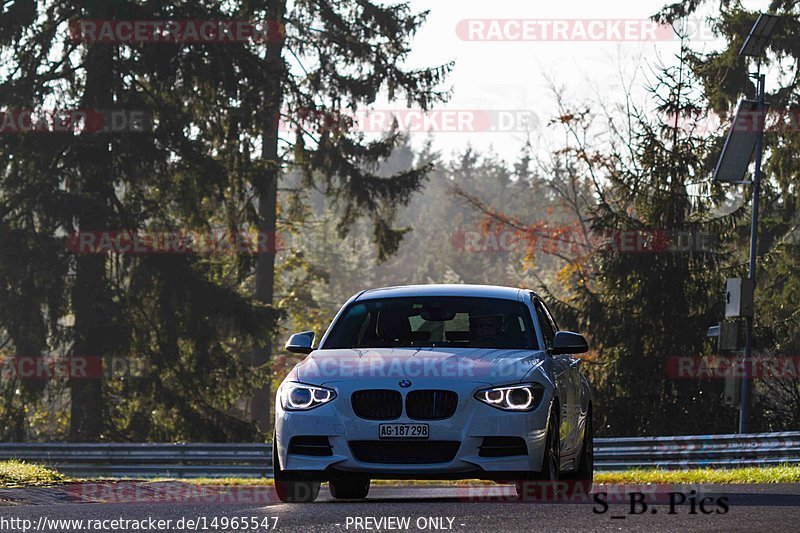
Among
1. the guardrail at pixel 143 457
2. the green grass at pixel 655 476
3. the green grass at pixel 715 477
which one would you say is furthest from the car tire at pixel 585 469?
the guardrail at pixel 143 457

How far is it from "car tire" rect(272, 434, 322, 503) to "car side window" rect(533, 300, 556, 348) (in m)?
2.29

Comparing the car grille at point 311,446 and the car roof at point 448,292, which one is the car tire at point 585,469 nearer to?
the car roof at point 448,292

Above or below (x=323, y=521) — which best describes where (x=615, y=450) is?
below

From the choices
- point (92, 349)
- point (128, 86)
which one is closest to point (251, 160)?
point (128, 86)

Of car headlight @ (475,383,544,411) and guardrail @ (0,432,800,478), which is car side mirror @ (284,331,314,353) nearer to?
car headlight @ (475,383,544,411)

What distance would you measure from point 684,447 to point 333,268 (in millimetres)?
119035

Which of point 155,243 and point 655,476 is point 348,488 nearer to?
point 655,476

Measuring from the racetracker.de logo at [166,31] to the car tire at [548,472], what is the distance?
83.2ft

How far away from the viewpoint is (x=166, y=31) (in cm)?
3597

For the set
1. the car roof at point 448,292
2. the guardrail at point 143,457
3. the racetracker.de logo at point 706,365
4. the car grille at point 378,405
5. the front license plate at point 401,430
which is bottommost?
the guardrail at point 143,457

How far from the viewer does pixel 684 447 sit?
23.6 metres

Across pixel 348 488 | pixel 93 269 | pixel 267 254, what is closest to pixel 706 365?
pixel 93 269

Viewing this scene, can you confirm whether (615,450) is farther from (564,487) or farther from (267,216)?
(267,216)

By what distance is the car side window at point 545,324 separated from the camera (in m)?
12.7
